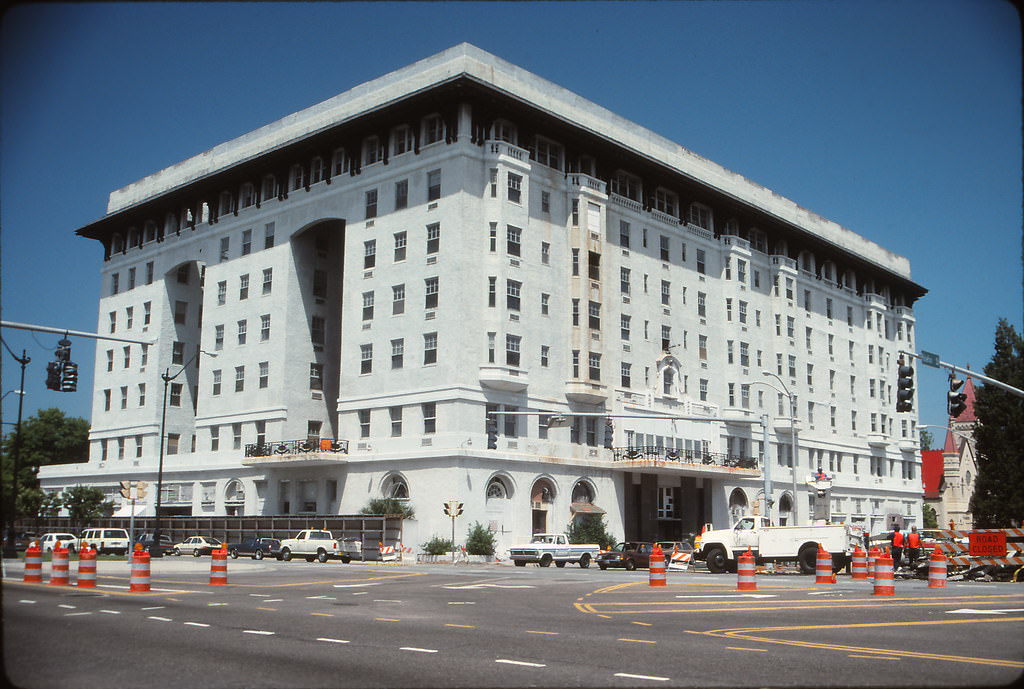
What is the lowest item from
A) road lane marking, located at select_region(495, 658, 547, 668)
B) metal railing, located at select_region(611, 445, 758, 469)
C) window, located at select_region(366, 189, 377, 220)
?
road lane marking, located at select_region(495, 658, 547, 668)

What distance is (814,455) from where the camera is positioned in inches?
3484

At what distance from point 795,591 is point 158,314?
64.9 meters

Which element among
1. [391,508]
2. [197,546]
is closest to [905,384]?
[391,508]

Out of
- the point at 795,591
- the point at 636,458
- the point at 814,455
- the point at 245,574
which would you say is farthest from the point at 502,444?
the point at 814,455

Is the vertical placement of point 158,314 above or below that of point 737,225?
below

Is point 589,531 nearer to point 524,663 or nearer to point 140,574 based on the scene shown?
point 140,574

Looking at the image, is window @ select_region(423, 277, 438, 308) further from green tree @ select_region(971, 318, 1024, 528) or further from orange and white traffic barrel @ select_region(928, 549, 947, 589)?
orange and white traffic barrel @ select_region(928, 549, 947, 589)

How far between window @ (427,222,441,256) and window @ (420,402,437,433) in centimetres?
944

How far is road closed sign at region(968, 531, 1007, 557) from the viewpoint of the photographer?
3447 cm

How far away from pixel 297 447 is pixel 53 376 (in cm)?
3836

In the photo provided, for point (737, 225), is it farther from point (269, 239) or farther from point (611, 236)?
point (269, 239)

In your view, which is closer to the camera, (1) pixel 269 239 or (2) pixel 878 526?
(1) pixel 269 239

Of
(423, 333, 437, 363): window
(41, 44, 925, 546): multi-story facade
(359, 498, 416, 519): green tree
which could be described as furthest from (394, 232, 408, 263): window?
(359, 498, 416, 519): green tree

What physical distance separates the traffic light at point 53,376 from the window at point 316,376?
43.0 metres
